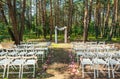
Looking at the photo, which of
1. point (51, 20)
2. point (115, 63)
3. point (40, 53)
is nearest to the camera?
point (115, 63)

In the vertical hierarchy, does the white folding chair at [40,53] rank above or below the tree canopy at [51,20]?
below

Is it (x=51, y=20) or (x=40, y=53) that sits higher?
(x=51, y=20)

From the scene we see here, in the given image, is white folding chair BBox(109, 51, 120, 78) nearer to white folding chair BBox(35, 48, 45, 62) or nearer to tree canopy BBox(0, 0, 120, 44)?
white folding chair BBox(35, 48, 45, 62)

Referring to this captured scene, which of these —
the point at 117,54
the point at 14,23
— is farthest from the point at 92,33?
the point at 117,54

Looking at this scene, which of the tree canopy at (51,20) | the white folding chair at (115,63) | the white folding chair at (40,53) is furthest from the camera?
the tree canopy at (51,20)

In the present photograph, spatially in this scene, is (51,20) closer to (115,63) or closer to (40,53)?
(40,53)

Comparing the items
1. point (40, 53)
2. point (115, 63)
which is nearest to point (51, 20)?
point (40, 53)

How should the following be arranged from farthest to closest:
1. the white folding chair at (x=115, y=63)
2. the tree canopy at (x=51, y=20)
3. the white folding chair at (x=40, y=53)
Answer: the tree canopy at (x=51, y=20), the white folding chair at (x=40, y=53), the white folding chair at (x=115, y=63)

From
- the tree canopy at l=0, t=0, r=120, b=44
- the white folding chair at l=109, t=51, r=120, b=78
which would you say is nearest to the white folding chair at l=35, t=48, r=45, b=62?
the white folding chair at l=109, t=51, r=120, b=78

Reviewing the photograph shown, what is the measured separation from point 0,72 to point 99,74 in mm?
4239

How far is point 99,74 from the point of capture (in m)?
9.38

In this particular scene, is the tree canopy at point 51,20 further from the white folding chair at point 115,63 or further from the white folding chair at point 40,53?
the white folding chair at point 115,63

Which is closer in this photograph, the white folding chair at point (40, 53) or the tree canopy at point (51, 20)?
the white folding chair at point (40, 53)

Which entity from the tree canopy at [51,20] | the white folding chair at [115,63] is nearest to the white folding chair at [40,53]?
the white folding chair at [115,63]
